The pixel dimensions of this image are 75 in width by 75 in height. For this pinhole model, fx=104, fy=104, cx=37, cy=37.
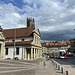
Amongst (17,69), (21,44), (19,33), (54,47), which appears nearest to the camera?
(17,69)

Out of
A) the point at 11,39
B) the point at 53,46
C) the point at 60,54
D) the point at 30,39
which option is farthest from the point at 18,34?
the point at 53,46

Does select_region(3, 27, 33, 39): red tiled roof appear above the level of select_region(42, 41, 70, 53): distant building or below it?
above

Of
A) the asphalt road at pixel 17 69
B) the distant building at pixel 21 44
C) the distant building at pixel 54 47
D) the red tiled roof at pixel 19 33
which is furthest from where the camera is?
the distant building at pixel 54 47

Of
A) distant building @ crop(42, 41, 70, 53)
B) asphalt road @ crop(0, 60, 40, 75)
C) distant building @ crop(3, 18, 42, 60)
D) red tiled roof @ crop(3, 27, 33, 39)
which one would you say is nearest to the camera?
asphalt road @ crop(0, 60, 40, 75)

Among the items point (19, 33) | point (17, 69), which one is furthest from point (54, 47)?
point (17, 69)

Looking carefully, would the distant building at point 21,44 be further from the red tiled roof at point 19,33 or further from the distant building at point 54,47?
the distant building at point 54,47

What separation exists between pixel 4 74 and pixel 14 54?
89.0 ft

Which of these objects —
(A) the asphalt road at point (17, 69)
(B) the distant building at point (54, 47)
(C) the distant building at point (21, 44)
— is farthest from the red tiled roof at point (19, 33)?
(B) the distant building at point (54, 47)

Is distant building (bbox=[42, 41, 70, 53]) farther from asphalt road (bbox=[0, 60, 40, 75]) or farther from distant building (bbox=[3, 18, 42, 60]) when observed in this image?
asphalt road (bbox=[0, 60, 40, 75])

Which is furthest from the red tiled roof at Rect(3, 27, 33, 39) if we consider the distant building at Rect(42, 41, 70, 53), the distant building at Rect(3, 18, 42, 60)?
the distant building at Rect(42, 41, 70, 53)

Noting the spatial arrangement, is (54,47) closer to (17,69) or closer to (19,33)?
(19,33)

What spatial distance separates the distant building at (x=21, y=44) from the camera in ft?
122

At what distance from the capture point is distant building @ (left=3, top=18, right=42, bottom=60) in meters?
37.2

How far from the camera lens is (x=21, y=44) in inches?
1480
